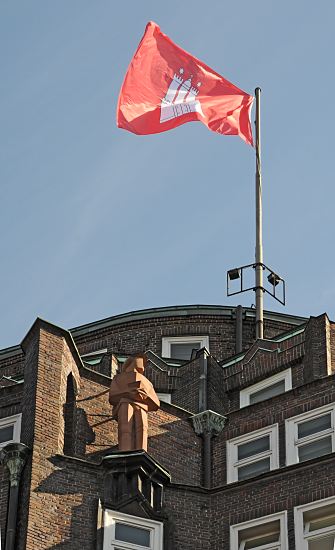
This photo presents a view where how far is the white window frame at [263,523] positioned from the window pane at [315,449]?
221cm

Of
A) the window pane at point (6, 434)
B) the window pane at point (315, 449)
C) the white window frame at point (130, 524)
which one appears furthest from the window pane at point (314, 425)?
the window pane at point (6, 434)

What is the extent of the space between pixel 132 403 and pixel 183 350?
14175 millimetres

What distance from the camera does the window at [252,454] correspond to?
4997 cm

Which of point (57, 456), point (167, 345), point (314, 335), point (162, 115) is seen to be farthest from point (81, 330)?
point (57, 456)

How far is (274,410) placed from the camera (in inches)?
2002

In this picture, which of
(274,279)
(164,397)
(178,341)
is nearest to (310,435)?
(164,397)

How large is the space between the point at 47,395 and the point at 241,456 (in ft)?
19.9

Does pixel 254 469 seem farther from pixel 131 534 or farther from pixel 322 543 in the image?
pixel 131 534

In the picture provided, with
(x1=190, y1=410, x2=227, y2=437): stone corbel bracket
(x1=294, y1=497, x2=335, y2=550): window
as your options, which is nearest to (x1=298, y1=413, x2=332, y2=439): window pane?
(x1=190, y1=410, x2=227, y2=437): stone corbel bracket

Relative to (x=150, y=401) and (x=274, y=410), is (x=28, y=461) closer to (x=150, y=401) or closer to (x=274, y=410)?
(x=150, y=401)

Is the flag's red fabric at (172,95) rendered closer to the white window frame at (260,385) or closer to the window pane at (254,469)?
the white window frame at (260,385)

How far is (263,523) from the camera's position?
1882 inches

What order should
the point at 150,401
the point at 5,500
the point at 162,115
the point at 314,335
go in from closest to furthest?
the point at 5,500 → the point at 150,401 → the point at 314,335 → the point at 162,115

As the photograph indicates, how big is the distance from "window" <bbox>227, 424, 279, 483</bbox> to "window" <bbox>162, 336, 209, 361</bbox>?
1230 cm
